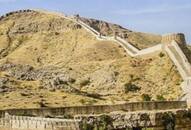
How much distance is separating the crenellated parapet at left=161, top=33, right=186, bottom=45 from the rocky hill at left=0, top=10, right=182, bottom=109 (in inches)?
121

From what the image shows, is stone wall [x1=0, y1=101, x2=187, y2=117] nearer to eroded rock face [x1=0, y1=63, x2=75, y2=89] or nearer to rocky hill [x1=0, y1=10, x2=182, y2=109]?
rocky hill [x1=0, y1=10, x2=182, y2=109]

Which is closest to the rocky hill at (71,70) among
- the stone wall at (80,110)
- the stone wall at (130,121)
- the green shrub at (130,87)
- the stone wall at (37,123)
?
the green shrub at (130,87)

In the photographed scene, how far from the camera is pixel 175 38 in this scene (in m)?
73.6

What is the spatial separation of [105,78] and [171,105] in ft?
137

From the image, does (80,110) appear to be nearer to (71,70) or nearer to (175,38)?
(175,38)

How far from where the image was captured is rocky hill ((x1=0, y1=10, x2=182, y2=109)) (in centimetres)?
5153

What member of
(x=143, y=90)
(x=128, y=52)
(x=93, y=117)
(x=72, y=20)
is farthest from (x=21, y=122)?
(x=72, y=20)

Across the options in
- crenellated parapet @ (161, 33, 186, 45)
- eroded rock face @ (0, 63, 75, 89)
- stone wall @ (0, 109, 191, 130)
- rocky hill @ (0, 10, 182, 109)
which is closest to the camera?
stone wall @ (0, 109, 191, 130)

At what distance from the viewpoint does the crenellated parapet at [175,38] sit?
7270 cm

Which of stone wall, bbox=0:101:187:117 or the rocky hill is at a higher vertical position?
the rocky hill

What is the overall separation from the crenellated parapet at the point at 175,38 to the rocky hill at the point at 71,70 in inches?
121

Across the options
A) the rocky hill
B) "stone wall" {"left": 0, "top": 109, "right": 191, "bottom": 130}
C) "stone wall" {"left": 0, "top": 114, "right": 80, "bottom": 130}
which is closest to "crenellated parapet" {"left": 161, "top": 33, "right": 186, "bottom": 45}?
the rocky hill

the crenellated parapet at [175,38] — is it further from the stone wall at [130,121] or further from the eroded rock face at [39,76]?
the stone wall at [130,121]

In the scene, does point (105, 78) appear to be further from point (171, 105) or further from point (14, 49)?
point (14, 49)
